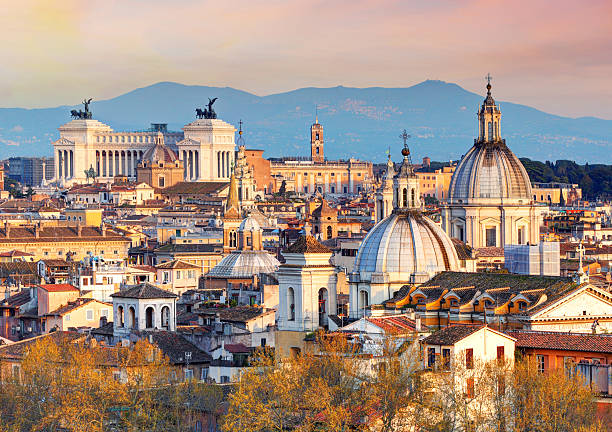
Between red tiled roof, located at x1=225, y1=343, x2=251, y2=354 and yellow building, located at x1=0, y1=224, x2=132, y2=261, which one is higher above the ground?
yellow building, located at x1=0, y1=224, x2=132, y2=261

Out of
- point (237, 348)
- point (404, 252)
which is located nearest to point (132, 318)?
point (237, 348)

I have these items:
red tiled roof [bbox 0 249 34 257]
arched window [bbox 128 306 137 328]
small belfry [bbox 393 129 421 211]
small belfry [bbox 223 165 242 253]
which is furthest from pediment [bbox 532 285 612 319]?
red tiled roof [bbox 0 249 34 257]

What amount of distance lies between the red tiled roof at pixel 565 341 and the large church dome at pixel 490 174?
3261 centimetres

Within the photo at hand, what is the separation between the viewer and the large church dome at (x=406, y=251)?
50438 millimetres

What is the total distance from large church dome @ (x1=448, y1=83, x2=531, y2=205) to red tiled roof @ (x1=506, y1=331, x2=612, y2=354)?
32612 mm

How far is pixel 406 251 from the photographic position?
50.5 metres

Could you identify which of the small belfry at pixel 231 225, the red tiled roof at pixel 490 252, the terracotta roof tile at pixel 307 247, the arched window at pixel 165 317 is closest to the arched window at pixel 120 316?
the arched window at pixel 165 317

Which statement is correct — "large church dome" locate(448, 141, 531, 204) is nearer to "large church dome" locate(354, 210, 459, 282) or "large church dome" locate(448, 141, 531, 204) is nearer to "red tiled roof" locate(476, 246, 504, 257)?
"red tiled roof" locate(476, 246, 504, 257)

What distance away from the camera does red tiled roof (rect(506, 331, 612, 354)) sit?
4116cm

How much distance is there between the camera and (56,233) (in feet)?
341

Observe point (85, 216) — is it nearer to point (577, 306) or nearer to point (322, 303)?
point (322, 303)

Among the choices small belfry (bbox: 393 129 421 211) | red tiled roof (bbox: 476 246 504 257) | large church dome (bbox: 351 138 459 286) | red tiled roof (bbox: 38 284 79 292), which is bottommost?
red tiled roof (bbox: 38 284 79 292)

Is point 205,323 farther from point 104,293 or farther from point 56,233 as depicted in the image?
point 56,233

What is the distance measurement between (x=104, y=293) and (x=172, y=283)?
991 cm
